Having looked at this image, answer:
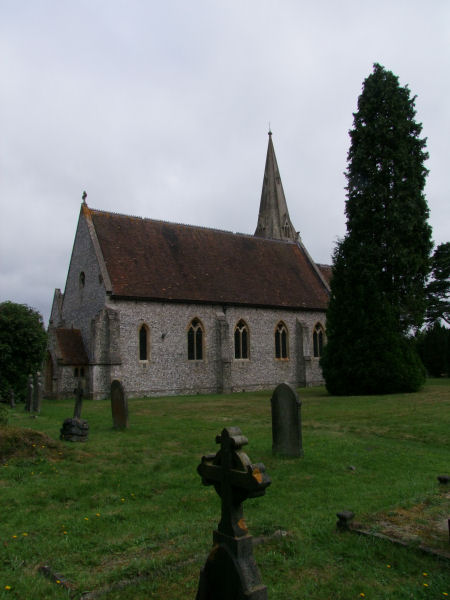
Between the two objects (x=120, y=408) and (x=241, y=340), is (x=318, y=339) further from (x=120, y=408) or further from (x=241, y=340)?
(x=120, y=408)

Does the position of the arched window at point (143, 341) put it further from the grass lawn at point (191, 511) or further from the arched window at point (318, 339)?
the grass lawn at point (191, 511)

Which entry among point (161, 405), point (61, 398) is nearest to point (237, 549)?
point (161, 405)

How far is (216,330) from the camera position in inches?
1077

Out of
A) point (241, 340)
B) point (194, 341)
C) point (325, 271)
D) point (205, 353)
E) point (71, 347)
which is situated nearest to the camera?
point (71, 347)

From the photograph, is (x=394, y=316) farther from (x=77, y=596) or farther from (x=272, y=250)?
(x=77, y=596)

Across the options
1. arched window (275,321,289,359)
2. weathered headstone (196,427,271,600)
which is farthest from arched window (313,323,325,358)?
weathered headstone (196,427,271,600)

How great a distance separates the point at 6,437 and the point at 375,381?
17.4 meters

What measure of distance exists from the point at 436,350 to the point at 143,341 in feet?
81.5

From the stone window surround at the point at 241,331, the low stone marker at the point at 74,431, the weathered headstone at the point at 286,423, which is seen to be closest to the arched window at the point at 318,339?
the stone window surround at the point at 241,331

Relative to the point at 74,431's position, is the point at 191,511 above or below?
below

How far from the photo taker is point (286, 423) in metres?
9.05

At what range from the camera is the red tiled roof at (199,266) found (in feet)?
84.9

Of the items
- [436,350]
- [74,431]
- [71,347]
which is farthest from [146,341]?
[436,350]

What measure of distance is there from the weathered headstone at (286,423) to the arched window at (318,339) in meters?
22.0
